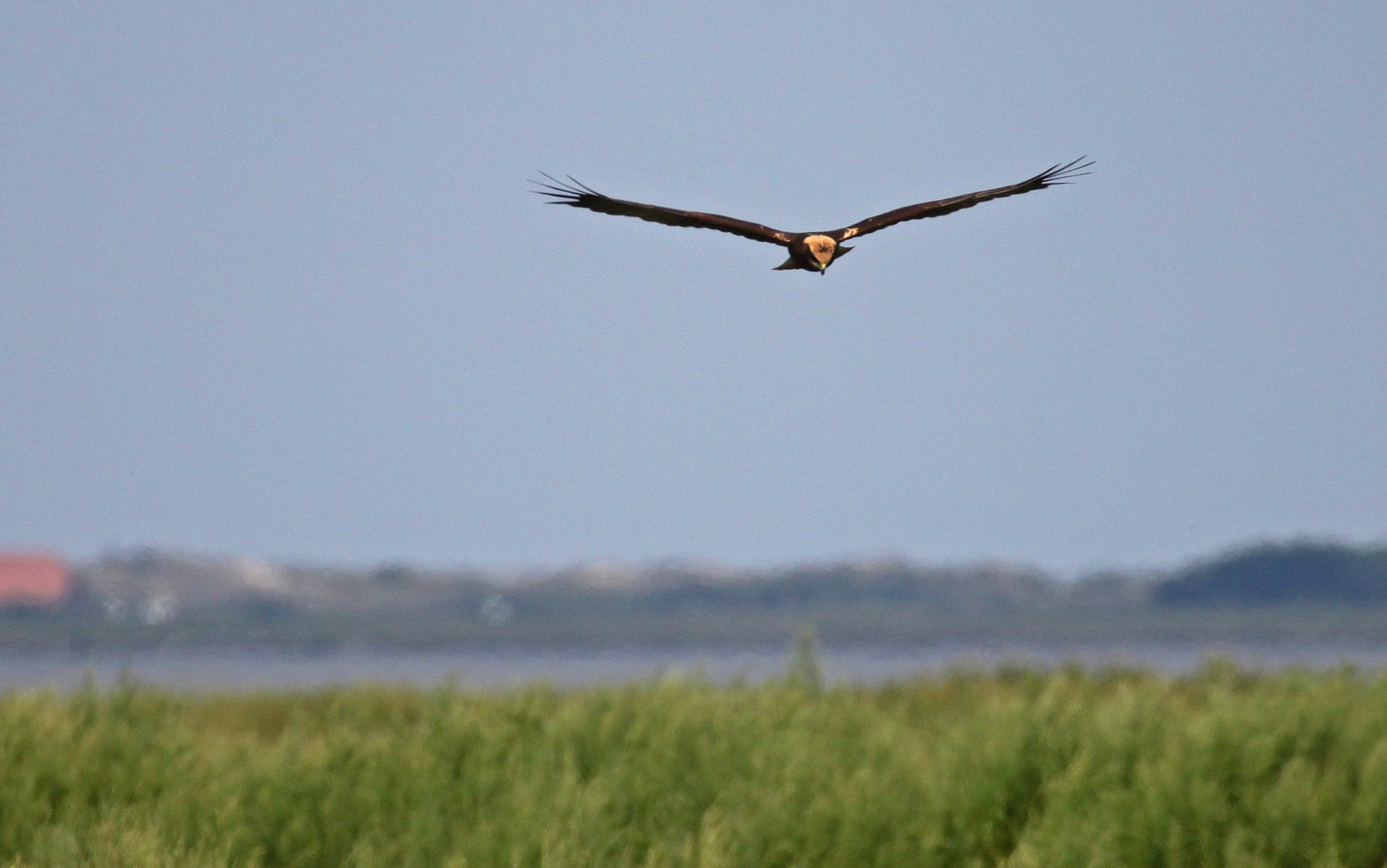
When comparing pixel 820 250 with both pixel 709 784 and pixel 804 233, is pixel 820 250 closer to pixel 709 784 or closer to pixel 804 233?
pixel 804 233

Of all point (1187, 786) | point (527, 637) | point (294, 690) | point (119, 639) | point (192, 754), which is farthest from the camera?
point (527, 637)

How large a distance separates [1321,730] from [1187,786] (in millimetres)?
2832

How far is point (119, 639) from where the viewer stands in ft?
352

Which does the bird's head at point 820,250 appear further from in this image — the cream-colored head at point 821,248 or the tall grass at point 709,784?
the tall grass at point 709,784

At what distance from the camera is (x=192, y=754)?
13578 millimetres

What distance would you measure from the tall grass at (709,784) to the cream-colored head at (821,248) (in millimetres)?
5141

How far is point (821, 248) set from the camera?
5.49 m

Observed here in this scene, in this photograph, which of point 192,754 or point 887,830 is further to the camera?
point 192,754

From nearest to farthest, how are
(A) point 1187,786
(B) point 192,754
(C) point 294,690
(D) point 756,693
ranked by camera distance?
(A) point 1187,786 < (B) point 192,754 < (D) point 756,693 < (C) point 294,690

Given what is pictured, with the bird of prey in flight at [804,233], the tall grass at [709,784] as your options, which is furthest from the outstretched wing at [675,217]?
the tall grass at [709,784]

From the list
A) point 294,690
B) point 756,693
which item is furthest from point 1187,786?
point 294,690

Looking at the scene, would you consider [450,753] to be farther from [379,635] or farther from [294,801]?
[379,635]

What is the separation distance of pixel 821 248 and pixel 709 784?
838cm

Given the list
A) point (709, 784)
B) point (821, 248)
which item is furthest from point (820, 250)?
point (709, 784)
